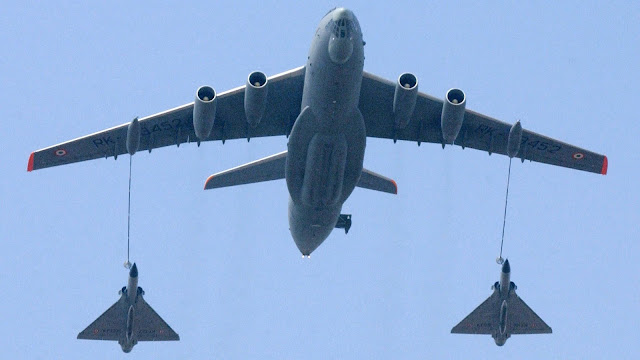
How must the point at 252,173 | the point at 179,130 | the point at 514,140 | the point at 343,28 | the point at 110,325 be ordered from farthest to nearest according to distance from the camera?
1. the point at 110,325
2. the point at 252,173
3. the point at 179,130
4. the point at 514,140
5. the point at 343,28

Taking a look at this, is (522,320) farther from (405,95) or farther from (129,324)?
(129,324)

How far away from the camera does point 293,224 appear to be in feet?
115

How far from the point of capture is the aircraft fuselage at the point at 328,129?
95.8 feet

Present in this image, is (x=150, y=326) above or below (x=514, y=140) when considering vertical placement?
below

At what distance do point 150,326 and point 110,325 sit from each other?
48.0 inches

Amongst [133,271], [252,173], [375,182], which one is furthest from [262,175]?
[133,271]

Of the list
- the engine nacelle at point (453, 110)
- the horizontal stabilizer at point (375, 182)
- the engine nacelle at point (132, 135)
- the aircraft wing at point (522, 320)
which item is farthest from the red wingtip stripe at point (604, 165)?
the engine nacelle at point (132, 135)

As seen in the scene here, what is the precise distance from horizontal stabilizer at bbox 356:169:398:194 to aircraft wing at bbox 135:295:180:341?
743cm

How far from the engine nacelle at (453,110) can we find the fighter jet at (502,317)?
5061 mm

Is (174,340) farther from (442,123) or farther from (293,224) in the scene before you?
(442,123)

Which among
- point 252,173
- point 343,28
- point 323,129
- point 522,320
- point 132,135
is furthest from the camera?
point 522,320

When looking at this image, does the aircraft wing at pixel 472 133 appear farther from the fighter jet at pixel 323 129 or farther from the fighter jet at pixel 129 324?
the fighter jet at pixel 129 324

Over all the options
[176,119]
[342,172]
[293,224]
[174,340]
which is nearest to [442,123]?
[342,172]

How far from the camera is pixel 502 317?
35.2m
